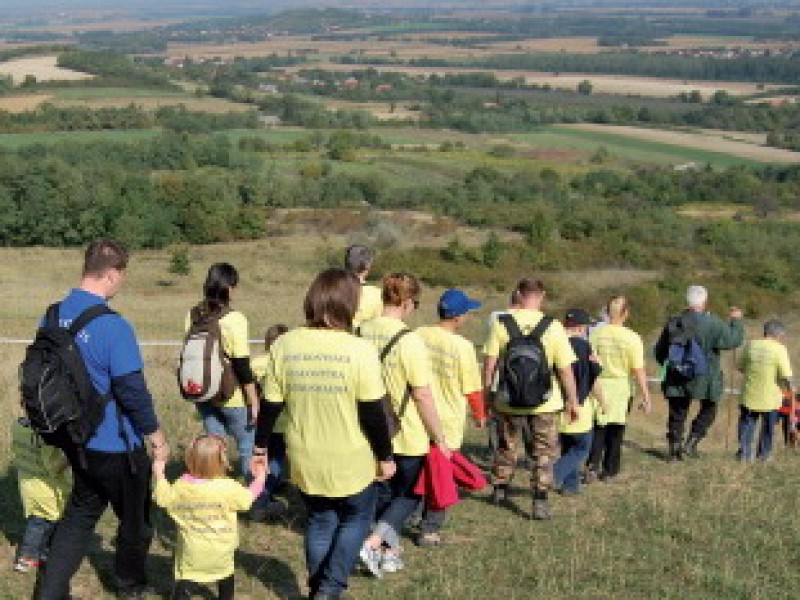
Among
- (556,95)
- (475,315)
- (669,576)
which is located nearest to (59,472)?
(669,576)

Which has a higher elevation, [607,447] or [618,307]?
[618,307]

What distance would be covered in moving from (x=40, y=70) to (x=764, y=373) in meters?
105

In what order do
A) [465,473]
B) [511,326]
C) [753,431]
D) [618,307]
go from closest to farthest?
1. [465,473]
2. [511,326]
3. [618,307]
4. [753,431]

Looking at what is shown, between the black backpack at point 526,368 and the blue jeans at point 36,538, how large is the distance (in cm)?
286

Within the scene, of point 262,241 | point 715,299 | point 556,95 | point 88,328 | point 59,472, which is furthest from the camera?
point 556,95

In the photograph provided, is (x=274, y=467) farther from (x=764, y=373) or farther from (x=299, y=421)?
(x=764, y=373)

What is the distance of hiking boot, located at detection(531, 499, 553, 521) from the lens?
7344 mm

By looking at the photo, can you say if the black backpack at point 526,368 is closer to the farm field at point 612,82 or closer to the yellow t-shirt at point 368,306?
the yellow t-shirt at point 368,306

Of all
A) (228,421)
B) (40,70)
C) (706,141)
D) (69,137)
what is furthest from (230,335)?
(40,70)

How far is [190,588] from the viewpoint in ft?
18.1

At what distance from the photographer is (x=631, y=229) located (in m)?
49.1

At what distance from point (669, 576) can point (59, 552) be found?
10.5ft

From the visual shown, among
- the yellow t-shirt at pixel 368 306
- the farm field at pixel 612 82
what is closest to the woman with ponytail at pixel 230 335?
the yellow t-shirt at pixel 368 306

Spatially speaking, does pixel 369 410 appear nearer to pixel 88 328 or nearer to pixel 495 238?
pixel 88 328
